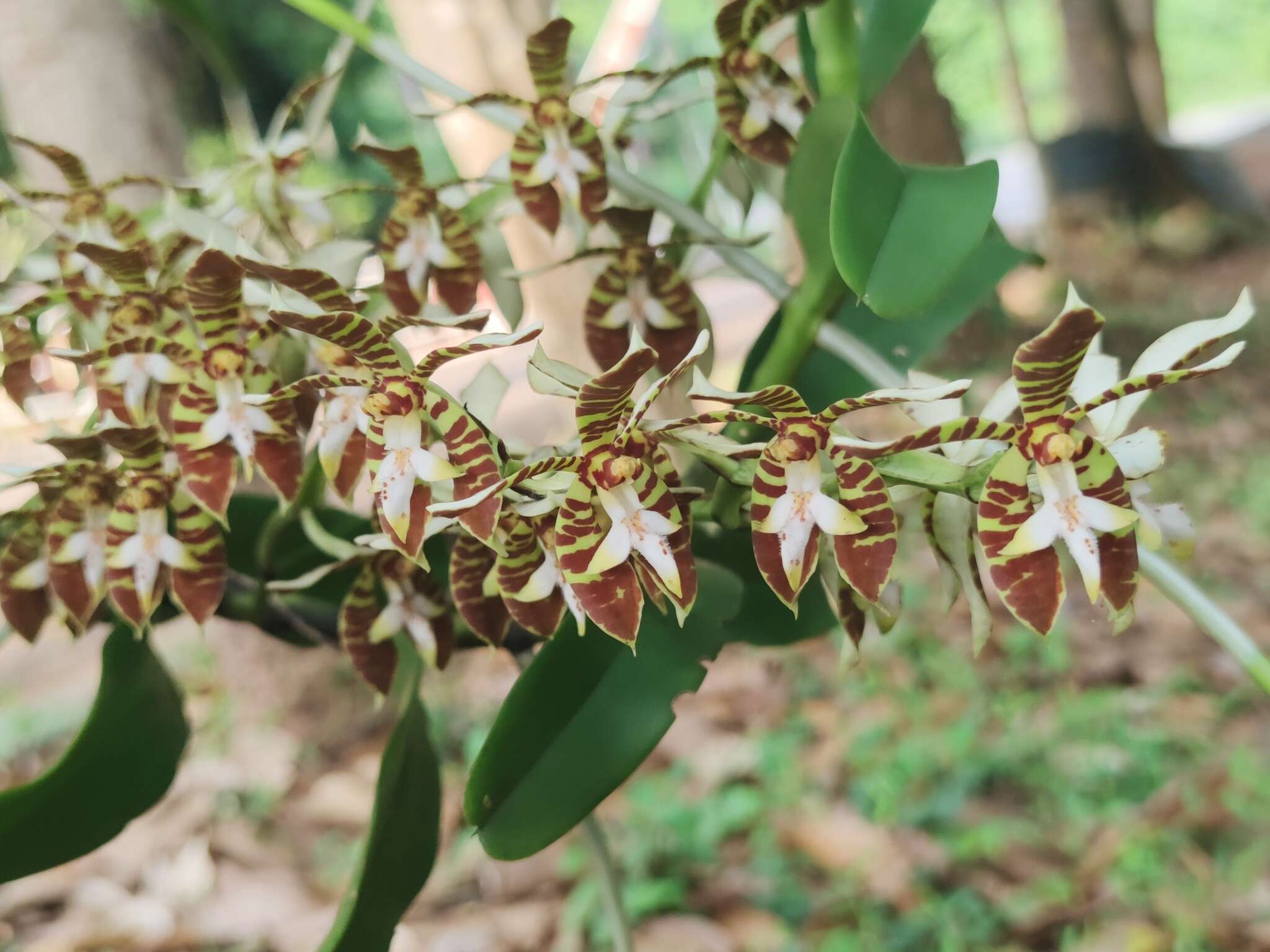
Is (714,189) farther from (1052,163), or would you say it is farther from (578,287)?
(1052,163)

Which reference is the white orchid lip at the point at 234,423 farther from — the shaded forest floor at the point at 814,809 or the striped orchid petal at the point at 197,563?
the shaded forest floor at the point at 814,809

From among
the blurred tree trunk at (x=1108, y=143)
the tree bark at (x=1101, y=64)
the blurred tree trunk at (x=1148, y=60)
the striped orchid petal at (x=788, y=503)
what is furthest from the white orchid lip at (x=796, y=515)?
the blurred tree trunk at (x=1148, y=60)

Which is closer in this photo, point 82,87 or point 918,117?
point 82,87

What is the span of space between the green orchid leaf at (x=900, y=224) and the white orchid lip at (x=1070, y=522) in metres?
0.07

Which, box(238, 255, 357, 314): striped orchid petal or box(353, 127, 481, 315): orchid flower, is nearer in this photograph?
box(238, 255, 357, 314): striped orchid petal

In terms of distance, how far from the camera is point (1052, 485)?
281mm

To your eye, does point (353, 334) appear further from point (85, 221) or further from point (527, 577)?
point (85, 221)

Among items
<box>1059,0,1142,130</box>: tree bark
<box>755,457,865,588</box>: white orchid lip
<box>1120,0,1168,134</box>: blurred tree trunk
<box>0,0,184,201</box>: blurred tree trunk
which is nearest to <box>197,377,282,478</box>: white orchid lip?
<box>755,457,865,588</box>: white orchid lip

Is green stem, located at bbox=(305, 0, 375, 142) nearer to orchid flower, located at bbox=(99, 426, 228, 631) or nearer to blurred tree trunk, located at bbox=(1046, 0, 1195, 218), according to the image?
orchid flower, located at bbox=(99, 426, 228, 631)

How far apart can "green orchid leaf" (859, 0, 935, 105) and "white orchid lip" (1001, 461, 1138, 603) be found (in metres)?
0.25

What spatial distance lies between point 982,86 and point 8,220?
30.0ft

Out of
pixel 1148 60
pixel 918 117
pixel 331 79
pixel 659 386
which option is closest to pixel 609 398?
pixel 659 386

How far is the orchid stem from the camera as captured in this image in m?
0.35

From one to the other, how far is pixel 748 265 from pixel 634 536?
22cm
